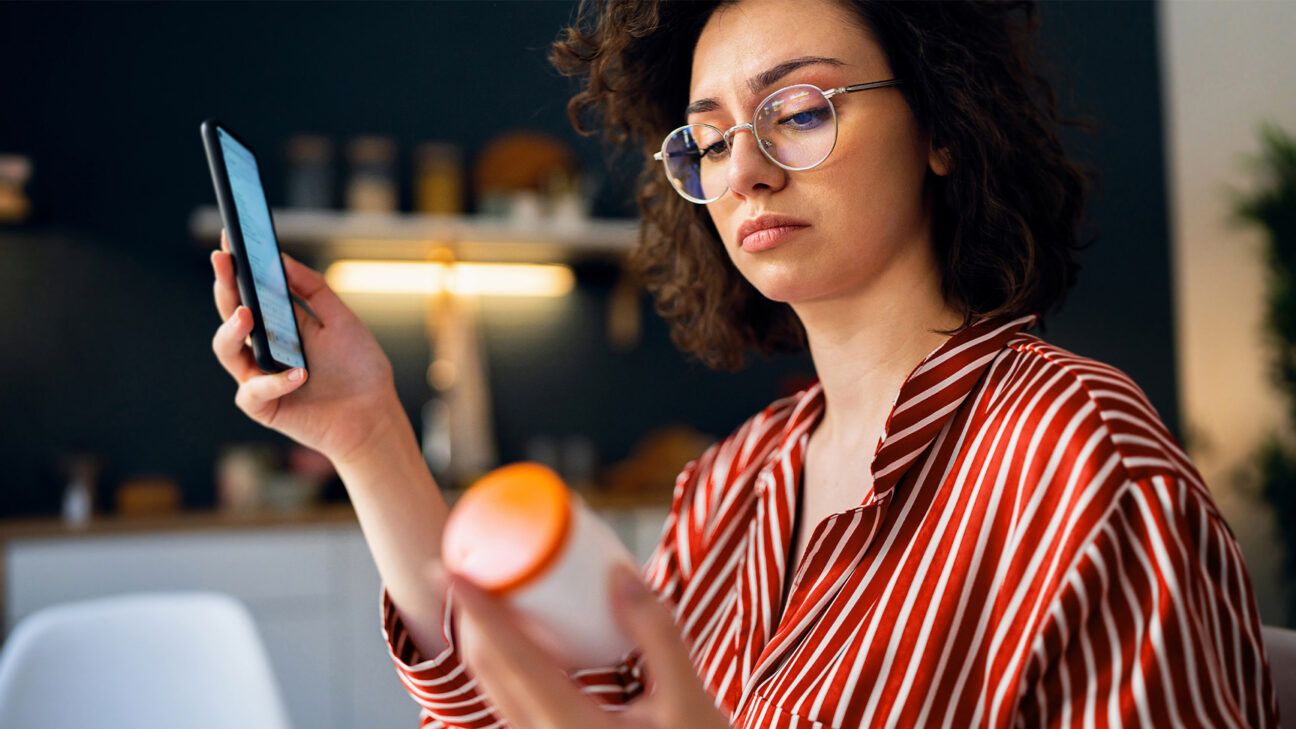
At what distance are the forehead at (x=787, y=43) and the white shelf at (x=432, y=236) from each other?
2381 millimetres

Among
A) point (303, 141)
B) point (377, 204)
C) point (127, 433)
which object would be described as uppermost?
point (303, 141)

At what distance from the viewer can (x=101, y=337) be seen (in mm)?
3553

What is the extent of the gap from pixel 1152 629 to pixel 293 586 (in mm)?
2871

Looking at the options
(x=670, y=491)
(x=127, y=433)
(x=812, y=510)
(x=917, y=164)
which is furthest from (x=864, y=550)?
(x=127, y=433)

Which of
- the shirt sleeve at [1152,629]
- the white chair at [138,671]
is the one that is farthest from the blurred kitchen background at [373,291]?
the shirt sleeve at [1152,629]

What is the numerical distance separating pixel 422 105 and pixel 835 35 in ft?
10.3

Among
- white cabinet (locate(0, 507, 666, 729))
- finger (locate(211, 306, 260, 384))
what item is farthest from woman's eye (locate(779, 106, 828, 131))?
white cabinet (locate(0, 507, 666, 729))

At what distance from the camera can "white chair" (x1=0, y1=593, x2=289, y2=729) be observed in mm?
1698

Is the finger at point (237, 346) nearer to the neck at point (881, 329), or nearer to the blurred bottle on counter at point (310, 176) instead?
the neck at point (881, 329)

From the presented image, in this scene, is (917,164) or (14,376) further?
(14,376)

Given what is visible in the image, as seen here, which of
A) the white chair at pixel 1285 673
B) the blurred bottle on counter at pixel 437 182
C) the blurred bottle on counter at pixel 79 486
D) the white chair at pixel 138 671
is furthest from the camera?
the blurred bottle on counter at pixel 437 182

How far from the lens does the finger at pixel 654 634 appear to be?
21.0 inches

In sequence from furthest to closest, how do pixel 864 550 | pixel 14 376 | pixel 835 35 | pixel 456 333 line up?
pixel 456 333, pixel 14 376, pixel 835 35, pixel 864 550

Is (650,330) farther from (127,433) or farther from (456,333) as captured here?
(127,433)
